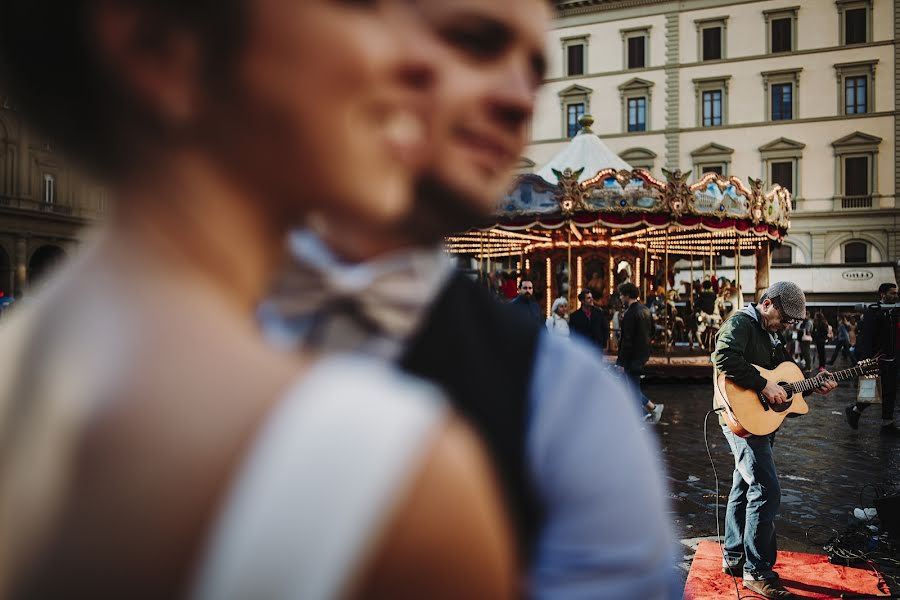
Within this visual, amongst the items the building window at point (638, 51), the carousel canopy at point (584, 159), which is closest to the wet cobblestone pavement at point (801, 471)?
the carousel canopy at point (584, 159)

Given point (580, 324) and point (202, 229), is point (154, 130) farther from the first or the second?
point (580, 324)

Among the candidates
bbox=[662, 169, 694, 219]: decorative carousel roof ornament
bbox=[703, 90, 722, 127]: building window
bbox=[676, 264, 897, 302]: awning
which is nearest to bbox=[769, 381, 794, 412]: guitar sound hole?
bbox=[662, 169, 694, 219]: decorative carousel roof ornament

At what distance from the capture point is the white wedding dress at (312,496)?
0.38m

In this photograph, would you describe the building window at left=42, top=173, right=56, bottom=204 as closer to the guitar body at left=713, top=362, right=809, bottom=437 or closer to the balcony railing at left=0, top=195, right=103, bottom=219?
the balcony railing at left=0, top=195, right=103, bottom=219

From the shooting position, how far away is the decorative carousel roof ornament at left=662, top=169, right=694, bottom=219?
12156mm

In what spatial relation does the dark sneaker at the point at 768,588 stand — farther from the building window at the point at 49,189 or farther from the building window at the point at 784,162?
the building window at the point at 784,162

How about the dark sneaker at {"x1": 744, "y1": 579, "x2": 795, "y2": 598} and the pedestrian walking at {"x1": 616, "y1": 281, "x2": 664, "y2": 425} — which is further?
the pedestrian walking at {"x1": 616, "y1": 281, "x2": 664, "y2": 425}

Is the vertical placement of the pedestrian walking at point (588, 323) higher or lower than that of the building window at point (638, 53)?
lower

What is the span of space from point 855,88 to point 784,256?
6.57 metres

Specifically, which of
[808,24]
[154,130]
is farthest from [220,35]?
[808,24]

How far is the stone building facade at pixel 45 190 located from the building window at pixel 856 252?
29.2m

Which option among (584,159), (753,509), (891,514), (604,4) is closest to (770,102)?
(604,4)

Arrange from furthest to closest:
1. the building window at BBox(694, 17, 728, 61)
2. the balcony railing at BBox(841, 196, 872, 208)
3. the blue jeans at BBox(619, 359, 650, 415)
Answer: the building window at BBox(694, 17, 728, 61)
the balcony railing at BBox(841, 196, 872, 208)
the blue jeans at BBox(619, 359, 650, 415)

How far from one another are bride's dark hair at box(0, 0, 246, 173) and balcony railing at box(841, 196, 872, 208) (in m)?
29.5
